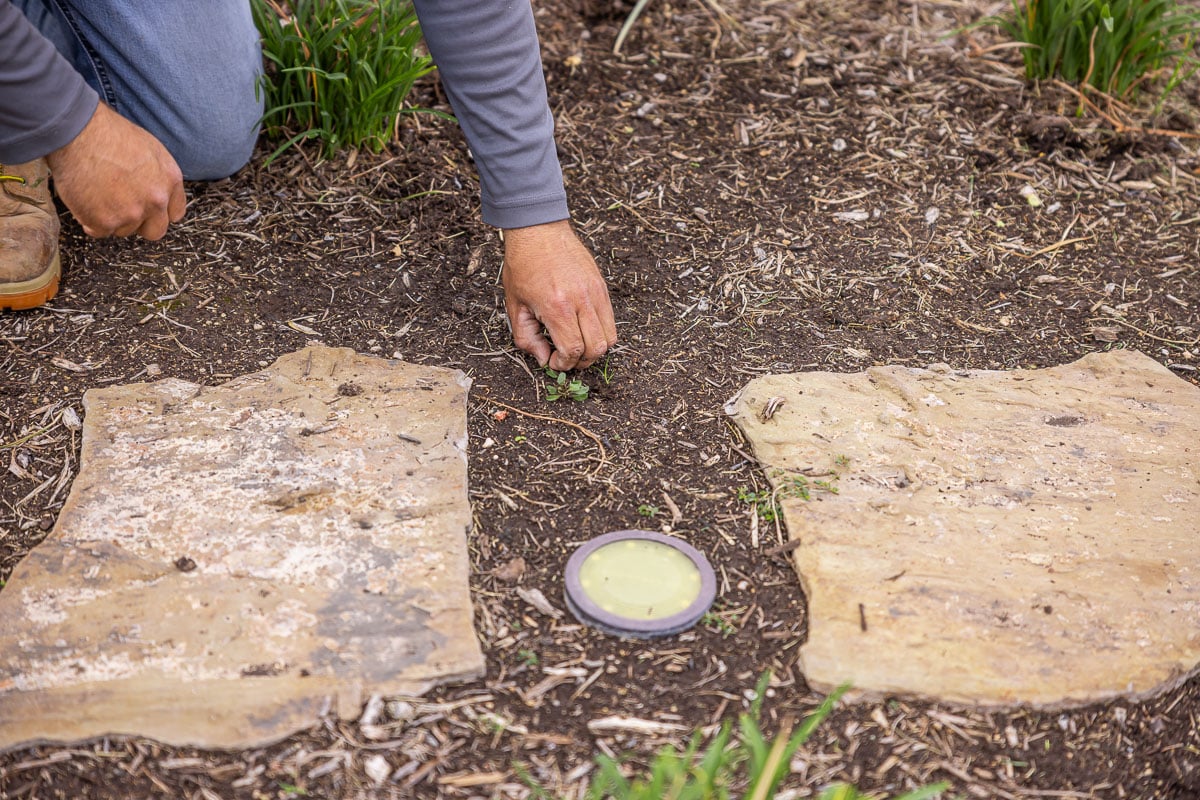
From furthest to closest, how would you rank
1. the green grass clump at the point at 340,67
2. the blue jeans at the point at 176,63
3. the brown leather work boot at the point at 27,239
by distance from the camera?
the green grass clump at the point at 340,67 → the blue jeans at the point at 176,63 → the brown leather work boot at the point at 27,239

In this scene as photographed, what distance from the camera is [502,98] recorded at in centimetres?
228

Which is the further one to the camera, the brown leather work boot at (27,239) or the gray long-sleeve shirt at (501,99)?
the brown leather work boot at (27,239)

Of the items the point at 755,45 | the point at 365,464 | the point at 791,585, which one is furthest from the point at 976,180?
the point at 365,464

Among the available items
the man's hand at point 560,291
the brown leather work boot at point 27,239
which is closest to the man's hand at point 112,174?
the brown leather work boot at point 27,239

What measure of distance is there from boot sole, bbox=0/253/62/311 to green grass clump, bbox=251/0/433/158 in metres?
0.67

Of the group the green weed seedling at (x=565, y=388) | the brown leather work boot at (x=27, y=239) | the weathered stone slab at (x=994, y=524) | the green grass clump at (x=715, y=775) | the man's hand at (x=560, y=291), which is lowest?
the weathered stone slab at (x=994, y=524)

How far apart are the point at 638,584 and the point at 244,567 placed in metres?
0.73

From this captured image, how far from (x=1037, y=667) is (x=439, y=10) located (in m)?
1.74

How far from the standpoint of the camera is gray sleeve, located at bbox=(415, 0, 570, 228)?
2.21 m

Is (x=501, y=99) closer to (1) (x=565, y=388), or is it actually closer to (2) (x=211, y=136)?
(1) (x=565, y=388)

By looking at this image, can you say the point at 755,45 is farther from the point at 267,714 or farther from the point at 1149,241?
the point at 267,714

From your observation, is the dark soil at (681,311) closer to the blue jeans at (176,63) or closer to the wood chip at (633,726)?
the wood chip at (633,726)

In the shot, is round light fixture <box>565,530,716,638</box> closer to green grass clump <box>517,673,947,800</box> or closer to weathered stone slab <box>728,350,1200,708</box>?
weathered stone slab <box>728,350,1200,708</box>

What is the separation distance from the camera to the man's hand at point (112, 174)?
197 centimetres
